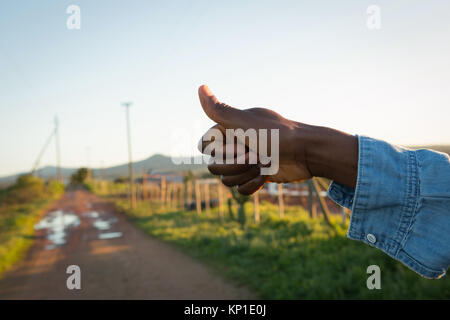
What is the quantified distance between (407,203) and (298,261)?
18.5 feet

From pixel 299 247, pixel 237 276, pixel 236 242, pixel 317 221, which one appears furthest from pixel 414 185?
pixel 317 221

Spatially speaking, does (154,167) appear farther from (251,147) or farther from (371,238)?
(371,238)

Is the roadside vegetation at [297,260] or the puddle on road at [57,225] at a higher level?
the roadside vegetation at [297,260]

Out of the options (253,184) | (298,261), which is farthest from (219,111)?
(298,261)

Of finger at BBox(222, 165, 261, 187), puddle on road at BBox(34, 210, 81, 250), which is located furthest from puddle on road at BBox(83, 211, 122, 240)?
finger at BBox(222, 165, 261, 187)

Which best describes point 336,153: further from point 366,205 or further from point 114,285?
point 114,285

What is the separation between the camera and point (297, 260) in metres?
6.22

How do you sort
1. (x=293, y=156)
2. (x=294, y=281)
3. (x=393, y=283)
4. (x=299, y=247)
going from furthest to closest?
(x=299, y=247), (x=294, y=281), (x=393, y=283), (x=293, y=156)

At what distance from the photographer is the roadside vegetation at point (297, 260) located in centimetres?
459

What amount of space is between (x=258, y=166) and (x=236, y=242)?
22.3 feet

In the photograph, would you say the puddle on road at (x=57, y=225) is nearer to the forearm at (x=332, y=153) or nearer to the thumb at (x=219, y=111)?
the thumb at (x=219, y=111)

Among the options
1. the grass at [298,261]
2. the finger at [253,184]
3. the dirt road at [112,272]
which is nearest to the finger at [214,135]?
the finger at [253,184]

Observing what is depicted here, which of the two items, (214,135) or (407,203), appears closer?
(407,203)

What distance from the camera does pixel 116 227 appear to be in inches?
507
